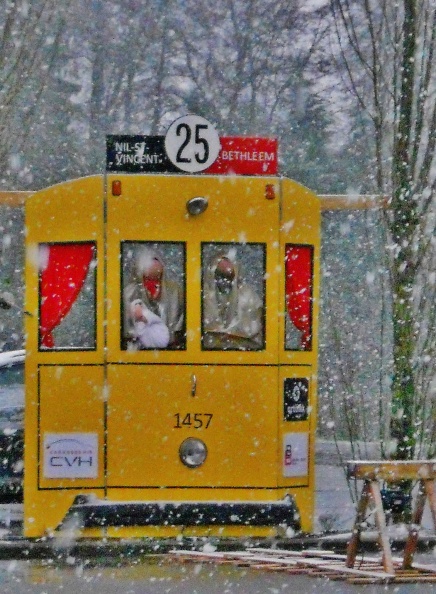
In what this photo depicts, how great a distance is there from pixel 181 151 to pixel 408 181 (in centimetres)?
258

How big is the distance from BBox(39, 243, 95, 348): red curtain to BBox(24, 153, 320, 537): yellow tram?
1 centimetres

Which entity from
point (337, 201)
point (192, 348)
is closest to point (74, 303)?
point (192, 348)

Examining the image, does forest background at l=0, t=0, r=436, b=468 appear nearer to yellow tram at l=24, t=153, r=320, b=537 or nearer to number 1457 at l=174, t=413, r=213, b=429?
yellow tram at l=24, t=153, r=320, b=537

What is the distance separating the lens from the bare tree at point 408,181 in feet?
49.0

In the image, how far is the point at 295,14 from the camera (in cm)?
4328

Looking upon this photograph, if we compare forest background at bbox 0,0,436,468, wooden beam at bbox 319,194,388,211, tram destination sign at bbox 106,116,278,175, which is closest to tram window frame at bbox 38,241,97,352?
tram destination sign at bbox 106,116,278,175

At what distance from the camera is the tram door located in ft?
42.5

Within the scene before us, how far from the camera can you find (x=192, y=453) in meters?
12.9

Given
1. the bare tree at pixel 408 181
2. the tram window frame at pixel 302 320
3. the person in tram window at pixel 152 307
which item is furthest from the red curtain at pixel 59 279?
the bare tree at pixel 408 181

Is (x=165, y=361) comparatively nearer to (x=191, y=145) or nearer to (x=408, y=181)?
(x=191, y=145)

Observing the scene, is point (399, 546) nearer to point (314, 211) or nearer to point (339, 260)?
point (314, 211)

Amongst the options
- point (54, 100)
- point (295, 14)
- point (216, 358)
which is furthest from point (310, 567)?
point (54, 100)

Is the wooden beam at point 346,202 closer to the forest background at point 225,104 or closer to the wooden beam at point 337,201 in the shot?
the wooden beam at point 337,201

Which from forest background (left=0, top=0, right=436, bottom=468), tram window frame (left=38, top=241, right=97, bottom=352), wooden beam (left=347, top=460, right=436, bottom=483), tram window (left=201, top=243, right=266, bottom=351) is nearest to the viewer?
wooden beam (left=347, top=460, right=436, bottom=483)
